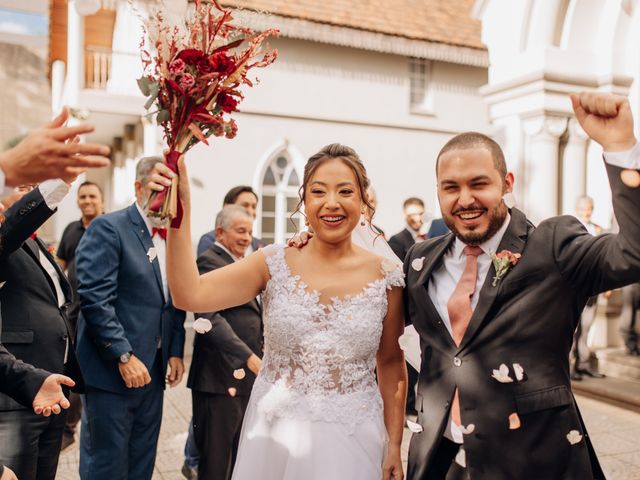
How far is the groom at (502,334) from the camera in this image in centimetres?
222

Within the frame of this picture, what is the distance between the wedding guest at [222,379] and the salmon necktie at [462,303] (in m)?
1.96

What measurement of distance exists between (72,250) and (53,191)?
3502 mm

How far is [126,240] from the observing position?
148 inches

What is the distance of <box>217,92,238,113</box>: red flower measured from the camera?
7.25ft

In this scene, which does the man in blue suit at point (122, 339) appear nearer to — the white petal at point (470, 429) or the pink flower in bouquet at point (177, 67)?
the pink flower in bouquet at point (177, 67)

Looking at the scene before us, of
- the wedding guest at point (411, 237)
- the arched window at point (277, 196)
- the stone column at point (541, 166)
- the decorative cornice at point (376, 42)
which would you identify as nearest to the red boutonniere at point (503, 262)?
the wedding guest at point (411, 237)

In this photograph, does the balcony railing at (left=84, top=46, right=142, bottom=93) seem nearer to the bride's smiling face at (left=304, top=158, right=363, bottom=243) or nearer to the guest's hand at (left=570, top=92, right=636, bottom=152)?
the bride's smiling face at (left=304, top=158, right=363, bottom=243)

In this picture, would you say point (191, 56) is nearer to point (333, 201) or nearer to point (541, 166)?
point (333, 201)

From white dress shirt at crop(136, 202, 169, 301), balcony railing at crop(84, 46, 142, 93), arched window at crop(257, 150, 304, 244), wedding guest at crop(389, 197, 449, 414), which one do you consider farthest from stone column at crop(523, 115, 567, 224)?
balcony railing at crop(84, 46, 142, 93)

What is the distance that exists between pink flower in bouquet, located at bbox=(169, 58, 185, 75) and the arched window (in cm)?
1158

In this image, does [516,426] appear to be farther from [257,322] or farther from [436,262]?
[257,322]

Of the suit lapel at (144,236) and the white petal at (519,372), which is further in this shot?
the suit lapel at (144,236)

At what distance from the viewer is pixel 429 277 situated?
2.54 metres

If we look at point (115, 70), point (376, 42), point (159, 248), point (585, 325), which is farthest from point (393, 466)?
point (115, 70)
